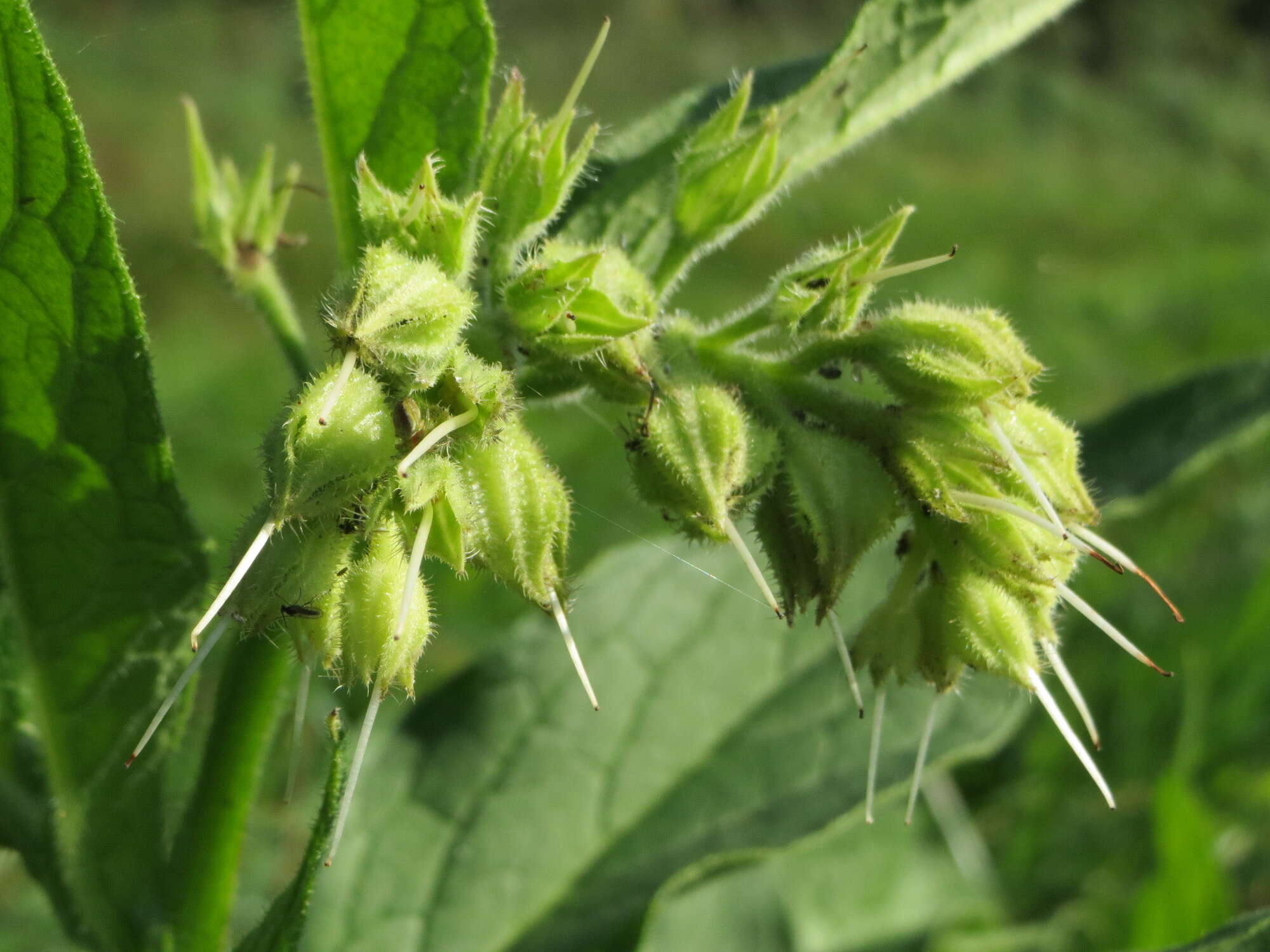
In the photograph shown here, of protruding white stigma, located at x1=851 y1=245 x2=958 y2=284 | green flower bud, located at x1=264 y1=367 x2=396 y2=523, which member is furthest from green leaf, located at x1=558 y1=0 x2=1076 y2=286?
green flower bud, located at x1=264 y1=367 x2=396 y2=523

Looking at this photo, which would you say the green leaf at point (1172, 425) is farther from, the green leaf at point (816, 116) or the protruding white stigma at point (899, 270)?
the protruding white stigma at point (899, 270)

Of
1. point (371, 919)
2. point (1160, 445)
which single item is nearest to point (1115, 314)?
point (1160, 445)

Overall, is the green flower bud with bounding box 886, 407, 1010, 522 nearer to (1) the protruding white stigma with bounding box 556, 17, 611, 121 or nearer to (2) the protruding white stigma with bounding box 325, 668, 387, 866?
(1) the protruding white stigma with bounding box 556, 17, 611, 121

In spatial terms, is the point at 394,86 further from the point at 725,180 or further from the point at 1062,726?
the point at 1062,726

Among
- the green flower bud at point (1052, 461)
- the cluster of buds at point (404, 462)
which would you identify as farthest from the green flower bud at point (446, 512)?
the green flower bud at point (1052, 461)

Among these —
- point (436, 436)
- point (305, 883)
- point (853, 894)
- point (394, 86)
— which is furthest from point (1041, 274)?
point (305, 883)

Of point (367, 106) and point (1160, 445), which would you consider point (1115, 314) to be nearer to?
point (1160, 445)

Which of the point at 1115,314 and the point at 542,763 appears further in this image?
the point at 1115,314
